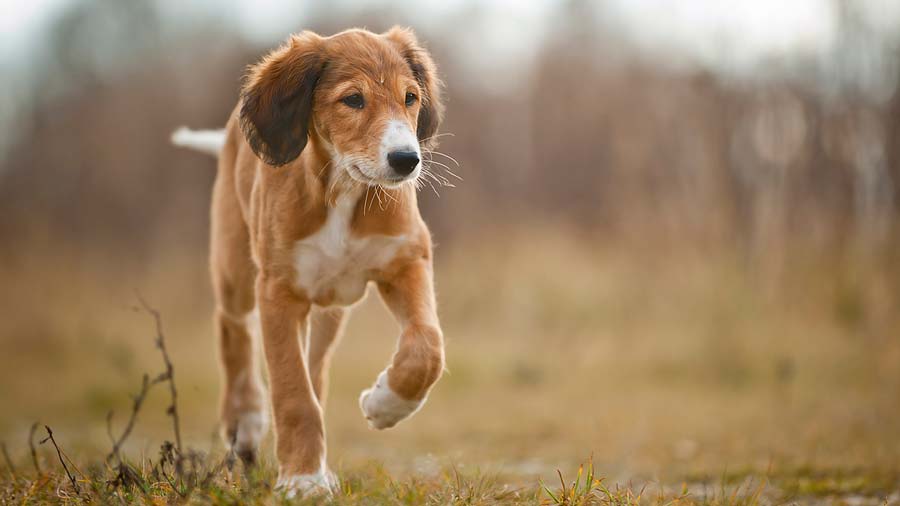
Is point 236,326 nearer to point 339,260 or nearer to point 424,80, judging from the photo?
point 339,260

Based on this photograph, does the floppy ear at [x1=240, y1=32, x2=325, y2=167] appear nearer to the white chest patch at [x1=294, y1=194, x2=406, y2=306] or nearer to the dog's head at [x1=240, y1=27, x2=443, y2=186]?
the dog's head at [x1=240, y1=27, x2=443, y2=186]

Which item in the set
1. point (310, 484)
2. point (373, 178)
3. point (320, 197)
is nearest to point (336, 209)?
point (320, 197)

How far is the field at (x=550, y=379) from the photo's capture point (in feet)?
16.8

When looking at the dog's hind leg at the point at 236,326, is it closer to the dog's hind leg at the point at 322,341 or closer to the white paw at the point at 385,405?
the dog's hind leg at the point at 322,341

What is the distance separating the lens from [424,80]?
4270mm

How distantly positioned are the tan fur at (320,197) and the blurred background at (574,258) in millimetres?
2346

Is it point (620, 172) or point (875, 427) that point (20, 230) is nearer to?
point (620, 172)

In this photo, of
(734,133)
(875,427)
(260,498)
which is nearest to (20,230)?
(734,133)

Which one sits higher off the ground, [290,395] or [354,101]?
[354,101]

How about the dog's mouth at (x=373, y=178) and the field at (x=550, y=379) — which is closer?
the dog's mouth at (x=373, y=178)

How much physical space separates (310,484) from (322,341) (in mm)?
1418

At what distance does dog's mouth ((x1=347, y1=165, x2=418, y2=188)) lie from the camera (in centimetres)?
370

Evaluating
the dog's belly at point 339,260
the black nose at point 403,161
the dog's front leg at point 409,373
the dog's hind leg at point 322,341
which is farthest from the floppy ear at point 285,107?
the dog's hind leg at point 322,341

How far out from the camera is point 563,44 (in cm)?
1961
